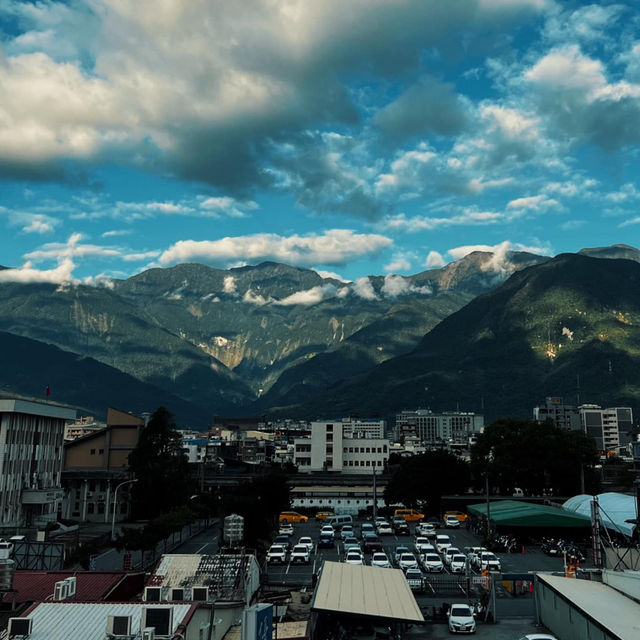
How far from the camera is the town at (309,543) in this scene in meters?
28.5

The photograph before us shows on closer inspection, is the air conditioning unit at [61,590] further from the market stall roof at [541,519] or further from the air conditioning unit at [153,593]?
the market stall roof at [541,519]

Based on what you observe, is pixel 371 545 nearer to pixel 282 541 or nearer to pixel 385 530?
pixel 282 541

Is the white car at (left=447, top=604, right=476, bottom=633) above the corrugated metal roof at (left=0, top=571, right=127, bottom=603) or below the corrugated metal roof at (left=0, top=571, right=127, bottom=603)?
below

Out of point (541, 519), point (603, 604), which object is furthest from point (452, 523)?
point (603, 604)

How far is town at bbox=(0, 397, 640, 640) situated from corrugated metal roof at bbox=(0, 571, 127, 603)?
0.28ft

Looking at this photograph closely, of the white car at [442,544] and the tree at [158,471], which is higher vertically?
the tree at [158,471]

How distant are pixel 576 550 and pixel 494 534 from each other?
10438 mm

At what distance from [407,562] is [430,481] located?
54.5m

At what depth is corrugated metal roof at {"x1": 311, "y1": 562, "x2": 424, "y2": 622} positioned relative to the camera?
29.2 metres

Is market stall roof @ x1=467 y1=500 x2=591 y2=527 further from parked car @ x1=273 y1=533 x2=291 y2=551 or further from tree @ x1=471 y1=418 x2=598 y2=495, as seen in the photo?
tree @ x1=471 y1=418 x2=598 y2=495

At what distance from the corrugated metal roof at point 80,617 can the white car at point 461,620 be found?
17.3 m

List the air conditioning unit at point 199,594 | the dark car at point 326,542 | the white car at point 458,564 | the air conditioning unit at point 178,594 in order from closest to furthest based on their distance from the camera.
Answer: the air conditioning unit at point 199,594 < the air conditioning unit at point 178,594 < the white car at point 458,564 < the dark car at point 326,542

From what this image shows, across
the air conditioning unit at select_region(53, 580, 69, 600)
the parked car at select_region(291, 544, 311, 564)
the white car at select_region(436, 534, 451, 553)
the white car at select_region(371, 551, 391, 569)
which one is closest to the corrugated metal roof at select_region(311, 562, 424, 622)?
the air conditioning unit at select_region(53, 580, 69, 600)

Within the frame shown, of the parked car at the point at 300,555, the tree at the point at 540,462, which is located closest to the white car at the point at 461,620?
the parked car at the point at 300,555
